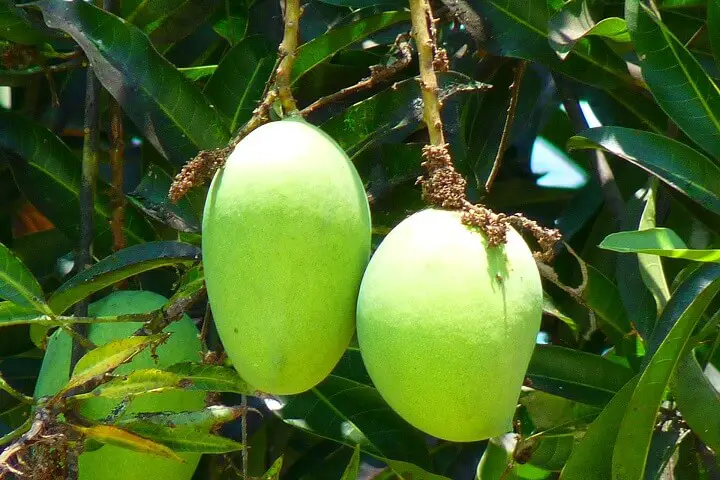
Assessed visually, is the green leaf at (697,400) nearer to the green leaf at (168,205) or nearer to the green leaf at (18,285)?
the green leaf at (168,205)

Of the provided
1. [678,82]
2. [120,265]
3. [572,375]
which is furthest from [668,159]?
[120,265]

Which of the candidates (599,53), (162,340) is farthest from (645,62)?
(162,340)

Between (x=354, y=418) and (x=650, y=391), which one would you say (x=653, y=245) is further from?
(x=354, y=418)

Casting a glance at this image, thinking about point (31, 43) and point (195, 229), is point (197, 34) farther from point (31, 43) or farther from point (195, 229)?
point (195, 229)

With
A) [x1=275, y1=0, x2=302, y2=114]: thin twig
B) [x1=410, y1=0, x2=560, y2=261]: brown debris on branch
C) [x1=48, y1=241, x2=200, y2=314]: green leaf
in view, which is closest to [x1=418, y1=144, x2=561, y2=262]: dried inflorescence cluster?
[x1=410, y1=0, x2=560, y2=261]: brown debris on branch

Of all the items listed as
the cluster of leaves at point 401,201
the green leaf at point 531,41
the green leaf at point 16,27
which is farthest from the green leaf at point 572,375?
the green leaf at point 16,27

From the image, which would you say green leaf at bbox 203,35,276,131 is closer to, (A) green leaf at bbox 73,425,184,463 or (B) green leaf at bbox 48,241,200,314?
(B) green leaf at bbox 48,241,200,314
